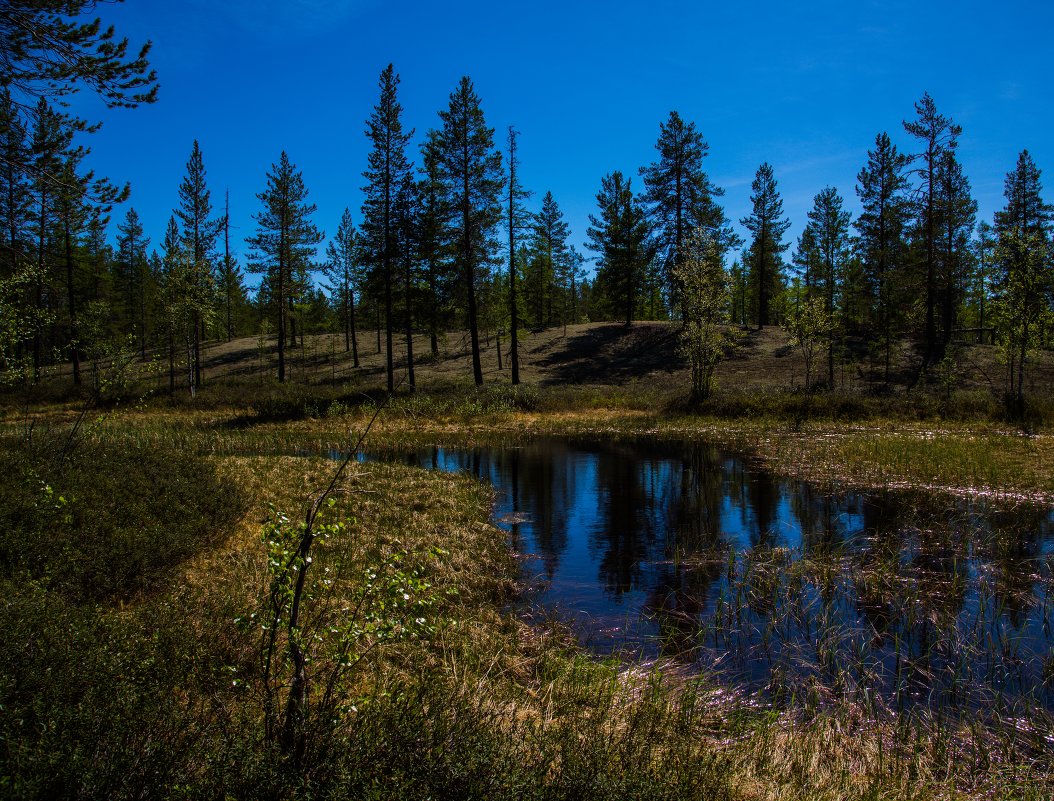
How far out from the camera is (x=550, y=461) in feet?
66.3

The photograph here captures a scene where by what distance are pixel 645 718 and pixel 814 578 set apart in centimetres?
542

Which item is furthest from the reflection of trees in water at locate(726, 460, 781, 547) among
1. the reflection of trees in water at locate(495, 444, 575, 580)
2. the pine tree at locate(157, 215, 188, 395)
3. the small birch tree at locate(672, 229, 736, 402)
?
the pine tree at locate(157, 215, 188, 395)

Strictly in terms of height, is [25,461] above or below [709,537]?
above

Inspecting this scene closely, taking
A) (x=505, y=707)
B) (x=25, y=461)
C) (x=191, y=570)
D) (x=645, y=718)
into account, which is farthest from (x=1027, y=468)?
(x=25, y=461)

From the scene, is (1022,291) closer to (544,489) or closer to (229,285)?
(544,489)

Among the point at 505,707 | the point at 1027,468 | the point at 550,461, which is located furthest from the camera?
the point at 550,461

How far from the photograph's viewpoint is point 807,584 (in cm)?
902

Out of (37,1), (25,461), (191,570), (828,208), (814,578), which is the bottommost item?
(814,578)

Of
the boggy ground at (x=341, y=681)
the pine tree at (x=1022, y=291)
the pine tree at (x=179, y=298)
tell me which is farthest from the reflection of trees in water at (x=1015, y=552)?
the pine tree at (x=179, y=298)

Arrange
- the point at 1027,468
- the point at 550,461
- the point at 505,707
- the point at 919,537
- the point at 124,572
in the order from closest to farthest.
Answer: the point at 505,707 < the point at 124,572 < the point at 919,537 < the point at 1027,468 < the point at 550,461

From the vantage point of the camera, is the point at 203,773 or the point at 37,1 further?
the point at 37,1

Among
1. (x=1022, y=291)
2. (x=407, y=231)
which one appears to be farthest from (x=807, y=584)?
(x=407, y=231)

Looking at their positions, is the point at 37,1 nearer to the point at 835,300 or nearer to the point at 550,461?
the point at 550,461

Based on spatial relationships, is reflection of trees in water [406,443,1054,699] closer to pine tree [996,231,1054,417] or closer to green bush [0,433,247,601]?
green bush [0,433,247,601]
